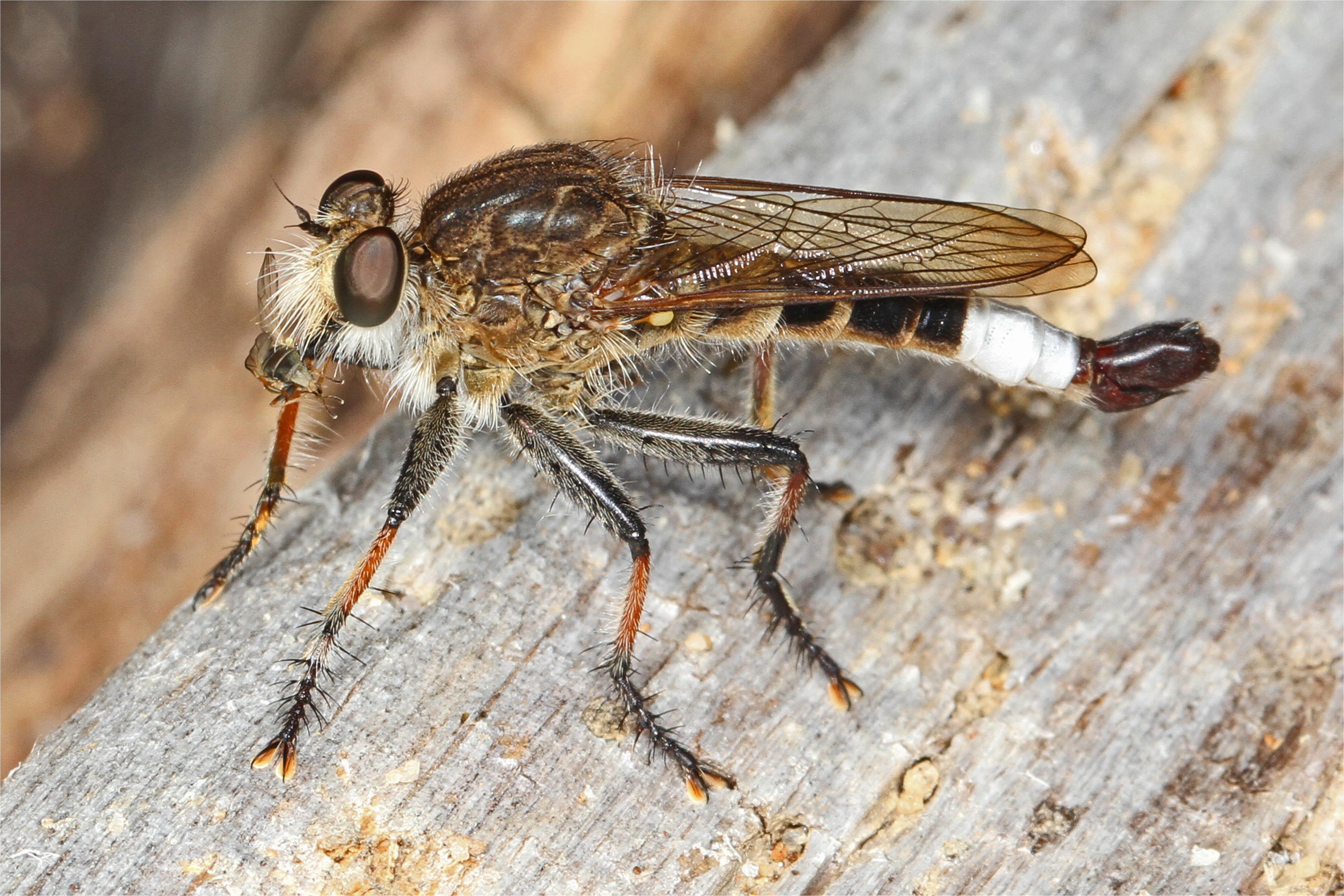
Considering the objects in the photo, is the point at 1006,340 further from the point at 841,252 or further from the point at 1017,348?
the point at 841,252

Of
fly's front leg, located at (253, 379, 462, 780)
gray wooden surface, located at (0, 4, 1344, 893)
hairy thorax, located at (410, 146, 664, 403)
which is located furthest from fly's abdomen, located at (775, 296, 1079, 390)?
fly's front leg, located at (253, 379, 462, 780)

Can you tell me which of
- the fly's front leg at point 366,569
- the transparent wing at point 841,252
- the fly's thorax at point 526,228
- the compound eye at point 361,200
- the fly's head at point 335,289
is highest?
the transparent wing at point 841,252

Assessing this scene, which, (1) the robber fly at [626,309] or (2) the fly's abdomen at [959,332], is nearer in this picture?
(1) the robber fly at [626,309]

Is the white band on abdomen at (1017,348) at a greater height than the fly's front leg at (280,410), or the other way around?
the white band on abdomen at (1017,348)

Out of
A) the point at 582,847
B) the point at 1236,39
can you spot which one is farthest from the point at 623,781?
the point at 1236,39

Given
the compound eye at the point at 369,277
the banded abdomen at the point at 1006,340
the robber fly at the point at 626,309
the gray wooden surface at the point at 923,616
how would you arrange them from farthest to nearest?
the banded abdomen at the point at 1006,340 → the robber fly at the point at 626,309 → the compound eye at the point at 369,277 → the gray wooden surface at the point at 923,616

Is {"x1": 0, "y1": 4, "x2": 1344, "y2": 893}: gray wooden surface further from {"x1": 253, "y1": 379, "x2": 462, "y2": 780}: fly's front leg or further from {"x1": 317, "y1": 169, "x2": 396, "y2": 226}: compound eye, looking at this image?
{"x1": 317, "y1": 169, "x2": 396, "y2": 226}: compound eye

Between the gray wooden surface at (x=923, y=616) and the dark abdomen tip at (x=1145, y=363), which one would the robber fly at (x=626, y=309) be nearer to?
the dark abdomen tip at (x=1145, y=363)

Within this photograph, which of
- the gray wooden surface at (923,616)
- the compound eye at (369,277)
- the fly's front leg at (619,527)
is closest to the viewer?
the gray wooden surface at (923,616)

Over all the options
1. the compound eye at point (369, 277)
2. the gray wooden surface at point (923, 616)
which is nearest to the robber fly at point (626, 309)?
the compound eye at point (369, 277)
